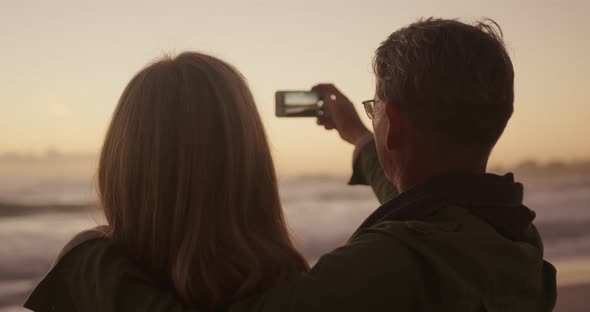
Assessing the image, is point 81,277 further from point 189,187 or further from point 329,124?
point 329,124

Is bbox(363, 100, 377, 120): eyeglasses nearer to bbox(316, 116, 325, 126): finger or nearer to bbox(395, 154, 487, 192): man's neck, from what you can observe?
bbox(395, 154, 487, 192): man's neck

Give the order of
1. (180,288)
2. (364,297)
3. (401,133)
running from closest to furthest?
→ 1. (364,297)
2. (180,288)
3. (401,133)

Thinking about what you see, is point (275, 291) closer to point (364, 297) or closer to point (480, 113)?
point (364, 297)

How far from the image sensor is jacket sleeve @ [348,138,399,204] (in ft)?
6.72

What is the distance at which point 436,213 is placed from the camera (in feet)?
4.74

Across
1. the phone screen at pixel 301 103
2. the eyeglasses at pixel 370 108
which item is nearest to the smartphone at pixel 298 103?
the phone screen at pixel 301 103

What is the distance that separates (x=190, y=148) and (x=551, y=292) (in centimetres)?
73

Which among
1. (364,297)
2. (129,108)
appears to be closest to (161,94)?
(129,108)

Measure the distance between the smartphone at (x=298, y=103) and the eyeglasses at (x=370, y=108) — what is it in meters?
0.54

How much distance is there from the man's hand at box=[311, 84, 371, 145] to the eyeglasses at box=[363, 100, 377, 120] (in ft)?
1.90

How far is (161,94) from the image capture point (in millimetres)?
1501

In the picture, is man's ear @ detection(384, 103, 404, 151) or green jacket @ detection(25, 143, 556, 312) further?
man's ear @ detection(384, 103, 404, 151)

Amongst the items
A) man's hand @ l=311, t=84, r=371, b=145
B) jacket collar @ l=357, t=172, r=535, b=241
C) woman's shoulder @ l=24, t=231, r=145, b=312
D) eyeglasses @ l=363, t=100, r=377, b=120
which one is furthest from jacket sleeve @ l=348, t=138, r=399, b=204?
woman's shoulder @ l=24, t=231, r=145, b=312

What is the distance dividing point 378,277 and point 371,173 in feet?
2.65
